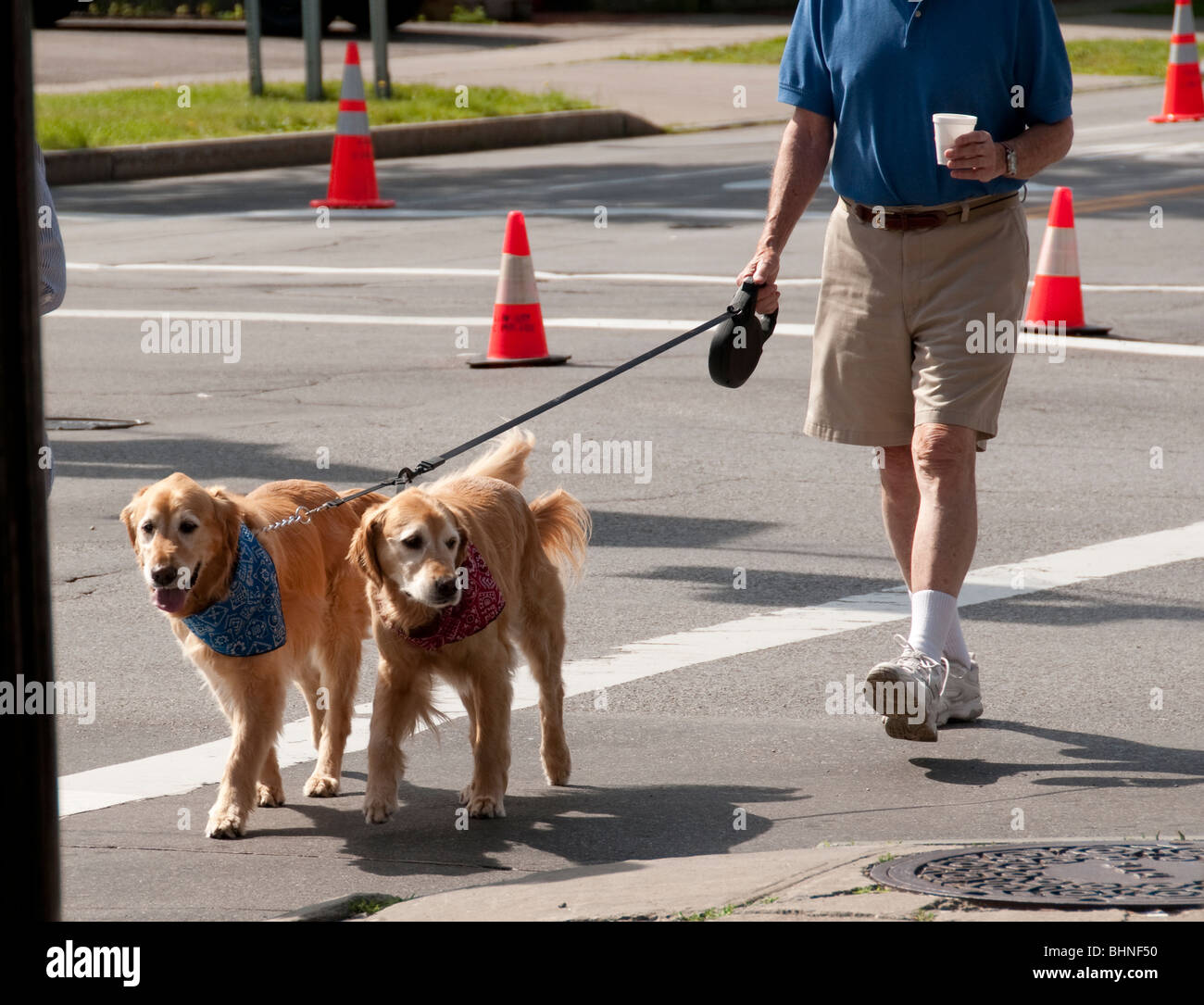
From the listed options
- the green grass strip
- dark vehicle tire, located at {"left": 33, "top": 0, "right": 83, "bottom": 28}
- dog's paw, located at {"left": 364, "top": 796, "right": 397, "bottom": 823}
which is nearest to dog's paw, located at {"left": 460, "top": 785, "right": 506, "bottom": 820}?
dog's paw, located at {"left": 364, "top": 796, "right": 397, "bottom": 823}

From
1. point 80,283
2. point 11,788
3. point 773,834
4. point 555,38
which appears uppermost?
point 555,38

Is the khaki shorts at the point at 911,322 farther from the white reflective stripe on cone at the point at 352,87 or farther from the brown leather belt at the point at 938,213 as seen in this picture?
the white reflective stripe on cone at the point at 352,87

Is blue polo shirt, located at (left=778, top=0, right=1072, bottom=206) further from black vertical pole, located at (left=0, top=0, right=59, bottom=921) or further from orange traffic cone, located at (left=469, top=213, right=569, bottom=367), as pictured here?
orange traffic cone, located at (left=469, top=213, right=569, bottom=367)

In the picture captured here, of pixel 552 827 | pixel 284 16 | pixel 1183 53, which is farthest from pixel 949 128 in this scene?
pixel 284 16

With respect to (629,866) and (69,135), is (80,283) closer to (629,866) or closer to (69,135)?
(69,135)

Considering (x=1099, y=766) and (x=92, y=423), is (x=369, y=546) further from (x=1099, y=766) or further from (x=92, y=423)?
(x=92, y=423)

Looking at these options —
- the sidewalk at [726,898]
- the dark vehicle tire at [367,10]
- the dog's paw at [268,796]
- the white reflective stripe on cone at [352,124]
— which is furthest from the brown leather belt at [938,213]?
the dark vehicle tire at [367,10]

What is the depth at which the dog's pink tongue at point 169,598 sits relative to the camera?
514 centimetres

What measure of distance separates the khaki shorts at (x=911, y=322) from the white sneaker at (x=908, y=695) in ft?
2.40

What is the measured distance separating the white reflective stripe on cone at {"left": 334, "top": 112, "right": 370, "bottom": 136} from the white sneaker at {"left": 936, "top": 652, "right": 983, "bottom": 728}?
13260 millimetres

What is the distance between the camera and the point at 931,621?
224 inches
